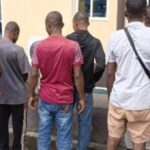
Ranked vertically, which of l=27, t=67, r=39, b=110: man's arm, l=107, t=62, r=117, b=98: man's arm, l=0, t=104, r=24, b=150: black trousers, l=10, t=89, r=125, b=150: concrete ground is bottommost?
l=10, t=89, r=125, b=150: concrete ground

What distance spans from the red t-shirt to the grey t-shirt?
481 mm

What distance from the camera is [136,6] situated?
3.83 metres

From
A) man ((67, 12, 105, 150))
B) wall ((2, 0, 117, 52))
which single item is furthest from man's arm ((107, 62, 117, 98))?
wall ((2, 0, 117, 52))

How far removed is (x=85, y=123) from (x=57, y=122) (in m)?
0.49

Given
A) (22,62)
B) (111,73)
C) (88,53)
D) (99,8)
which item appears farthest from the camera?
(99,8)

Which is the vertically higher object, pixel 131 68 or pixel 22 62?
pixel 131 68

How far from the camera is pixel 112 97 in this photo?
158 inches

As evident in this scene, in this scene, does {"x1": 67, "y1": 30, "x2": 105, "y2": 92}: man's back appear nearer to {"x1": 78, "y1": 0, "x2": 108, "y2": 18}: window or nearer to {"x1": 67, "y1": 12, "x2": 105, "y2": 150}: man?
{"x1": 67, "y1": 12, "x2": 105, "y2": 150}: man

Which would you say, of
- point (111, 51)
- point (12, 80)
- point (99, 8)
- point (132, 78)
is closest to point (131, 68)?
point (132, 78)

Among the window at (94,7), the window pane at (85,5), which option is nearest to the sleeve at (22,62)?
the window at (94,7)

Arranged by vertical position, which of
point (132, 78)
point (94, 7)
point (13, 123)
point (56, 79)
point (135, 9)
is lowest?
point (13, 123)

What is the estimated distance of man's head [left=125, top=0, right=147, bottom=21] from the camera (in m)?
3.83

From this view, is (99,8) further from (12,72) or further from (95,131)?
(12,72)

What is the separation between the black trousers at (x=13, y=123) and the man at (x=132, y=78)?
1312mm
